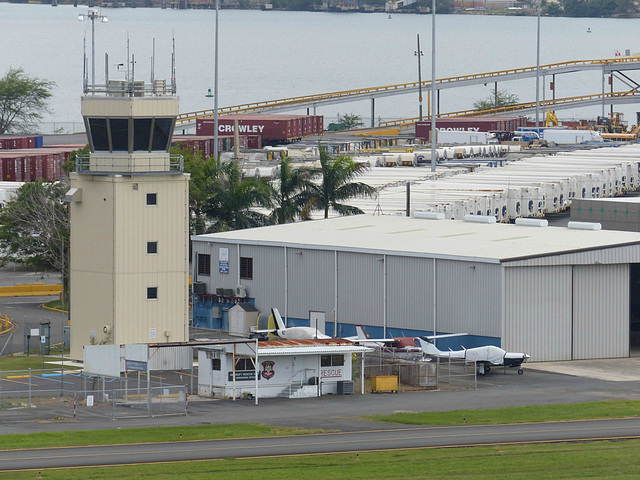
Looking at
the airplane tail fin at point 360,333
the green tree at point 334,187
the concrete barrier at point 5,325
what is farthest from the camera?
the green tree at point 334,187

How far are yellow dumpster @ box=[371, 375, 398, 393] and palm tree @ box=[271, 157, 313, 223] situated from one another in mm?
27672

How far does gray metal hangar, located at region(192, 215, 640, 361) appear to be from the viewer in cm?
6034

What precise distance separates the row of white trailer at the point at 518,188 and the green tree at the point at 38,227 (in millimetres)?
21869

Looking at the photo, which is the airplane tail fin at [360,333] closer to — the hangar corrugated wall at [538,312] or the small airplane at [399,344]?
the small airplane at [399,344]

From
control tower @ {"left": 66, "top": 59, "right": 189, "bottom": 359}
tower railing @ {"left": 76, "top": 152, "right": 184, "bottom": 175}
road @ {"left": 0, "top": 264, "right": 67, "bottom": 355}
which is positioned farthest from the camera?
road @ {"left": 0, "top": 264, "right": 67, "bottom": 355}

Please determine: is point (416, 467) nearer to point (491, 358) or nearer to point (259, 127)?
point (491, 358)

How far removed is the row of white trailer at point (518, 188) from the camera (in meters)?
93.9

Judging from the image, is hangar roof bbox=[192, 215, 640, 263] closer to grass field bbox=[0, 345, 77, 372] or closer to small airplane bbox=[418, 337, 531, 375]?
small airplane bbox=[418, 337, 531, 375]

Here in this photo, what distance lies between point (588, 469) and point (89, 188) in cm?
3012

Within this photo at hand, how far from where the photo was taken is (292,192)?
80.7m

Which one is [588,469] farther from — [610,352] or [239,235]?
[239,235]

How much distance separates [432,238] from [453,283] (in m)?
7.16

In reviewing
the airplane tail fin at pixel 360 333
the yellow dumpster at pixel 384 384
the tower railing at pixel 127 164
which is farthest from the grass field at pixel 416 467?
the tower railing at pixel 127 164

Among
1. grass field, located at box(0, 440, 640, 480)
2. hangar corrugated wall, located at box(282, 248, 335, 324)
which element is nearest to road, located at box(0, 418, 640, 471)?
grass field, located at box(0, 440, 640, 480)
